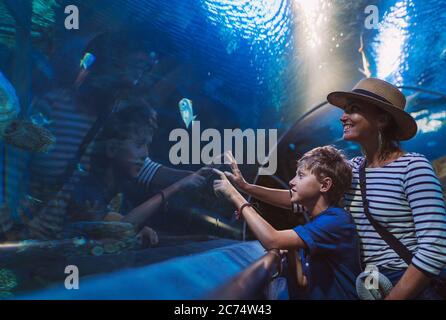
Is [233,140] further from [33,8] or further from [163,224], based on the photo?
[33,8]

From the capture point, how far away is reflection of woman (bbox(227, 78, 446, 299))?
1.52 metres

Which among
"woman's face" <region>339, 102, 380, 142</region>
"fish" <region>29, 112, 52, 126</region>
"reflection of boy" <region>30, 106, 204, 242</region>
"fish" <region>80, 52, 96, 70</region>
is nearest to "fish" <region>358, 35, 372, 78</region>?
"woman's face" <region>339, 102, 380, 142</region>

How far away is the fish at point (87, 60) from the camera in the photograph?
2.12m

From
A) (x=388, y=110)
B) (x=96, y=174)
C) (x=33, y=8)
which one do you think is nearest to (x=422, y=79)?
(x=388, y=110)

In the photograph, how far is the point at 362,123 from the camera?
1821mm

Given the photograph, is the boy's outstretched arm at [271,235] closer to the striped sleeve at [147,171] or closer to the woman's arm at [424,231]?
the woman's arm at [424,231]

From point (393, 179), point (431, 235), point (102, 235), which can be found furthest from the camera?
point (102, 235)

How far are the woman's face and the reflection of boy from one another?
3.38 feet

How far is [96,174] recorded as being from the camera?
2.11 metres

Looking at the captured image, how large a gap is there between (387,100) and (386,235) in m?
0.61

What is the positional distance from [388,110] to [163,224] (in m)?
1.29

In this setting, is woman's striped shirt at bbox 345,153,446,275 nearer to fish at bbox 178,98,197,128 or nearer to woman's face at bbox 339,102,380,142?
woman's face at bbox 339,102,380,142

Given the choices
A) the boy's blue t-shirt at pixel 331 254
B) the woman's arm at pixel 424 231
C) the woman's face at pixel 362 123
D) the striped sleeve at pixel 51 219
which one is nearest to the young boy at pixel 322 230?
the boy's blue t-shirt at pixel 331 254

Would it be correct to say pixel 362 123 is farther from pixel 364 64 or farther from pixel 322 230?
pixel 364 64
